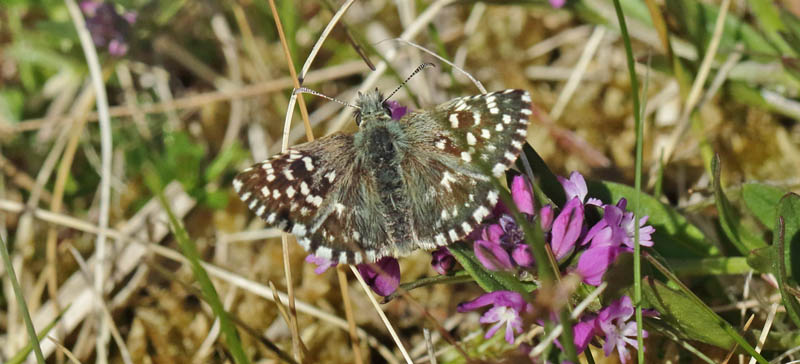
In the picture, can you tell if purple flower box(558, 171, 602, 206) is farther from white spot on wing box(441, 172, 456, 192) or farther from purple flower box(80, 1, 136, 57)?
purple flower box(80, 1, 136, 57)

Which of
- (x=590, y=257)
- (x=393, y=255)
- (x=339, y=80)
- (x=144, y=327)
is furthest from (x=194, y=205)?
(x=590, y=257)

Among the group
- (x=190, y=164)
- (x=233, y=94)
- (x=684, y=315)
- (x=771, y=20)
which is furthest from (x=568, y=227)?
(x=233, y=94)


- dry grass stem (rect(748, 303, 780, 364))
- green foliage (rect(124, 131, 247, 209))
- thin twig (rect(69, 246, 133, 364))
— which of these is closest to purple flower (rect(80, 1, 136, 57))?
green foliage (rect(124, 131, 247, 209))

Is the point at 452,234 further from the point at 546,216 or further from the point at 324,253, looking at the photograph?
the point at 324,253

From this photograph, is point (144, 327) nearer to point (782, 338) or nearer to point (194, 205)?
point (194, 205)

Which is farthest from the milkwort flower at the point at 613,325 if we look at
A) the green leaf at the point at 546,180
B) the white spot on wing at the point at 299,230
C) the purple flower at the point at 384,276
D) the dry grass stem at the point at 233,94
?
the dry grass stem at the point at 233,94

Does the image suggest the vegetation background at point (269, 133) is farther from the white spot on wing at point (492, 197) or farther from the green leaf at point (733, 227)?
the white spot on wing at point (492, 197)
